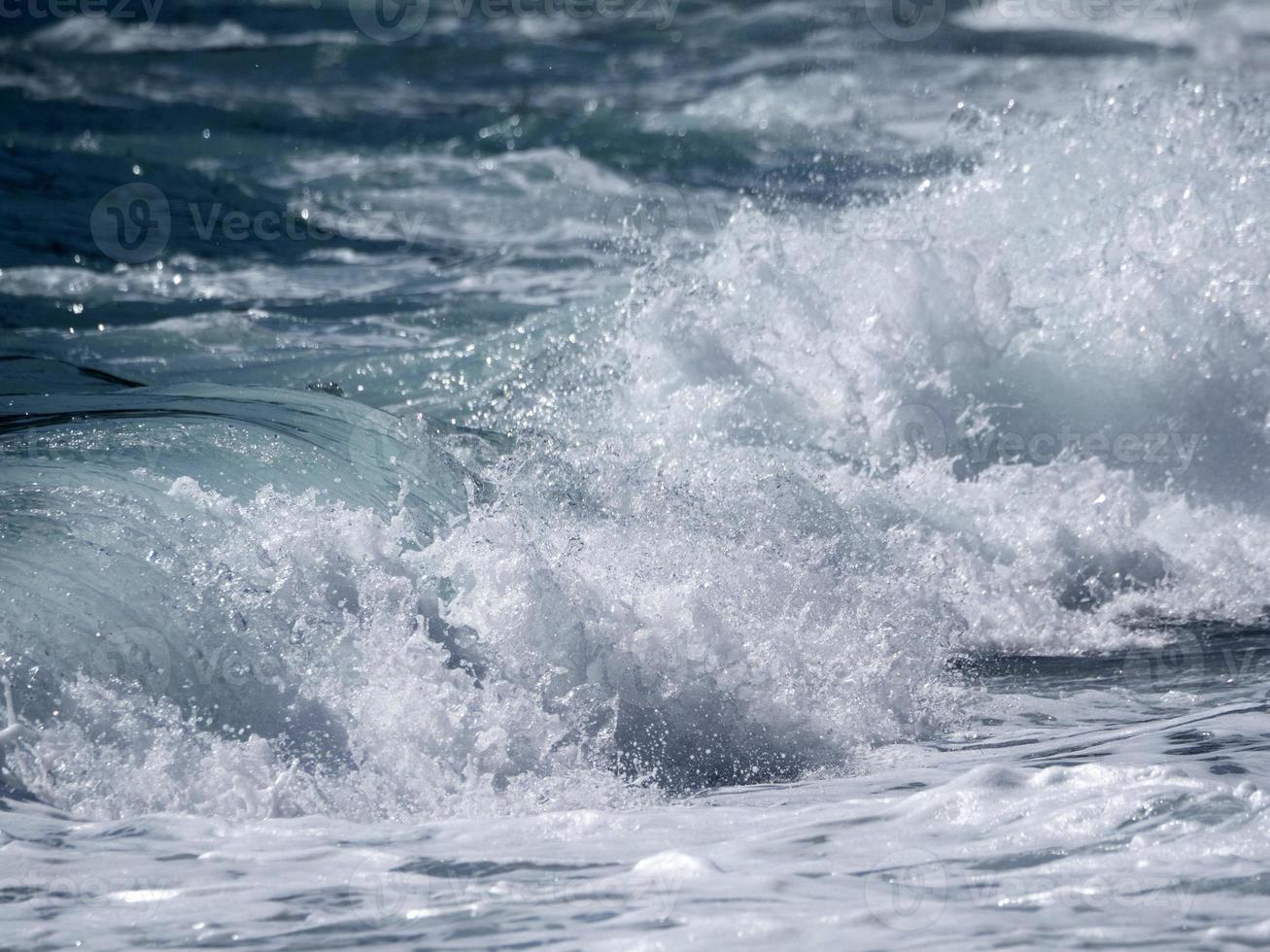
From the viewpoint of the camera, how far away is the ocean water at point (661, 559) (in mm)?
2850

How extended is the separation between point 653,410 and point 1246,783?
136 inches

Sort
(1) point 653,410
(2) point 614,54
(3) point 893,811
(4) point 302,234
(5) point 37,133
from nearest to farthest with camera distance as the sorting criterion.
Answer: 1. (3) point 893,811
2. (1) point 653,410
3. (4) point 302,234
4. (5) point 37,133
5. (2) point 614,54

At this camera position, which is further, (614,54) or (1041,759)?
(614,54)

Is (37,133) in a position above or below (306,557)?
above

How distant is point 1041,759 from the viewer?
3537mm

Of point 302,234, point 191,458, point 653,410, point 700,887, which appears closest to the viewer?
point 700,887

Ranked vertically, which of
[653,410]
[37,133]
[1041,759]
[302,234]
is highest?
[37,133]

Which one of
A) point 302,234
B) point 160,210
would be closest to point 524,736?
point 302,234

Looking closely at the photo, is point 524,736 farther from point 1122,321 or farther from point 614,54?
point 614,54

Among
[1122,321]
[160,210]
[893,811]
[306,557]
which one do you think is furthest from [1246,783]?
[160,210]

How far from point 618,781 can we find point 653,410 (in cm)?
301

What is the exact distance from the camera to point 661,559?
417 cm

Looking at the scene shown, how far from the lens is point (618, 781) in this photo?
3.41 metres

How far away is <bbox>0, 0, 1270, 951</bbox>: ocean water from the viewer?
9.35 feet
